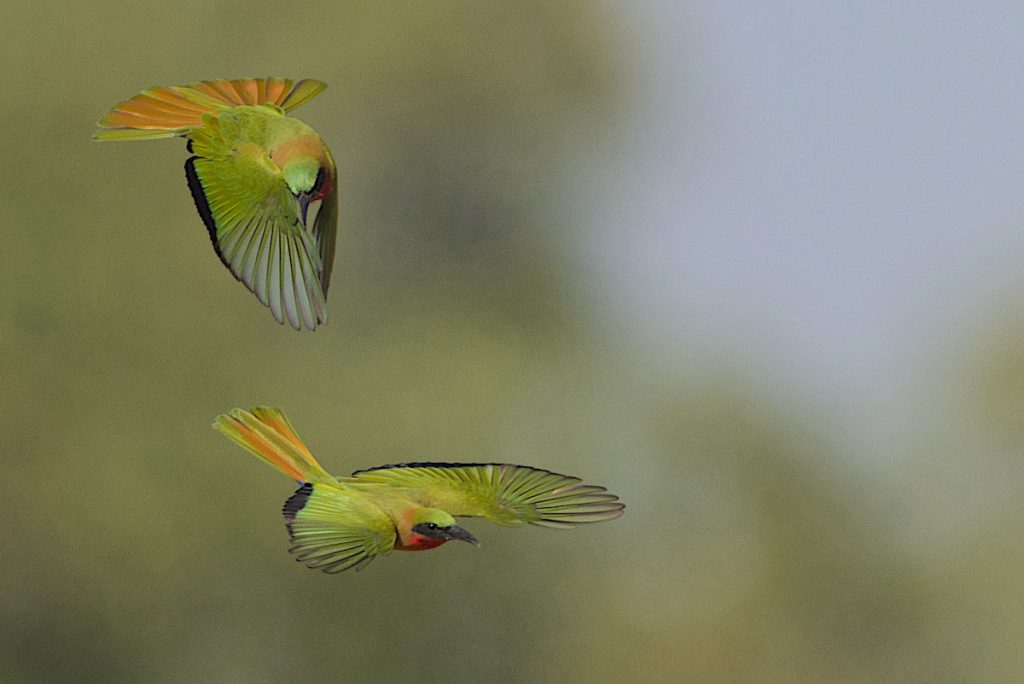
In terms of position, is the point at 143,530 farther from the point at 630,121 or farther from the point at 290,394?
the point at 630,121

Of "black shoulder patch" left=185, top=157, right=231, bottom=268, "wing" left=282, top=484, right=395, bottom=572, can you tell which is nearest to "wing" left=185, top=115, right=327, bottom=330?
"black shoulder patch" left=185, top=157, right=231, bottom=268

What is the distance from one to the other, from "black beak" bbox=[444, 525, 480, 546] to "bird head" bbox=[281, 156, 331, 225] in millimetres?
190

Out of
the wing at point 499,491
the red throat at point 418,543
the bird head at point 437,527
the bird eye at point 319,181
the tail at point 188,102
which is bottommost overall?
the red throat at point 418,543

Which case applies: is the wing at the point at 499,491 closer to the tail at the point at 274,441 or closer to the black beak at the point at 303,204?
the tail at the point at 274,441

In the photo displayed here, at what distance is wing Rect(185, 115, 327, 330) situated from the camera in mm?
759

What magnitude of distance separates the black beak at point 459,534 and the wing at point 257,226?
0.18 meters

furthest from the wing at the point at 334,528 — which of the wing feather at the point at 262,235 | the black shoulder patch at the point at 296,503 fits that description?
the wing feather at the point at 262,235

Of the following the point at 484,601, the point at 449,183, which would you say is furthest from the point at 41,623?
the point at 449,183

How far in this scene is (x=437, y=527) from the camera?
2.98ft

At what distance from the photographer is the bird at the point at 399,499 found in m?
0.85

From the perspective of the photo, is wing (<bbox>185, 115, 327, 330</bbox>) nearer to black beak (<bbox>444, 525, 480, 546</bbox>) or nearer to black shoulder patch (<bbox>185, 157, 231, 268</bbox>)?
black shoulder patch (<bbox>185, 157, 231, 268</bbox>)

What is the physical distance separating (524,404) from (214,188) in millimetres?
8396

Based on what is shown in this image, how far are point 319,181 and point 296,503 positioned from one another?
154 millimetres

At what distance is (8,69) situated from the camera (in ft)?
28.5
